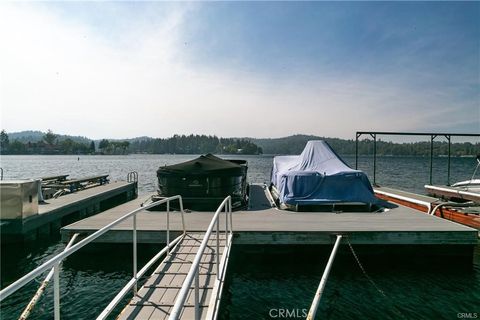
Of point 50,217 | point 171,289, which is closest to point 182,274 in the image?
point 171,289

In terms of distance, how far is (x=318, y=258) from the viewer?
9.27 meters

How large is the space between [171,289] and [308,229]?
4591mm

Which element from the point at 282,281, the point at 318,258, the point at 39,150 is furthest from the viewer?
the point at 39,150

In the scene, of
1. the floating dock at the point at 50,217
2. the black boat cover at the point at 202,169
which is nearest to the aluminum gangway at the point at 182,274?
the black boat cover at the point at 202,169

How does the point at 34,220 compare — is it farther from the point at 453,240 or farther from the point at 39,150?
the point at 39,150

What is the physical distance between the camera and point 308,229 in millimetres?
8797

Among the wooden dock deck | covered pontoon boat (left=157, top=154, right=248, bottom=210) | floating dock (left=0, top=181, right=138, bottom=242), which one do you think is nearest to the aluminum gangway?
the wooden dock deck

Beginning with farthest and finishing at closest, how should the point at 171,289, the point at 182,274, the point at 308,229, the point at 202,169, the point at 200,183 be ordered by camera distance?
the point at 202,169, the point at 200,183, the point at 308,229, the point at 182,274, the point at 171,289

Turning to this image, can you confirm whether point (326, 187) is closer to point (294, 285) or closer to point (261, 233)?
point (261, 233)

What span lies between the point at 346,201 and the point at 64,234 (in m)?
9.21

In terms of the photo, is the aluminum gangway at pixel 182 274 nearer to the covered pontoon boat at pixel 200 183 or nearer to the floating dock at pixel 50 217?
the covered pontoon boat at pixel 200 183

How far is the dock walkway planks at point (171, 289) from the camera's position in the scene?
4645 millimetres

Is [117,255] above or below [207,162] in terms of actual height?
below

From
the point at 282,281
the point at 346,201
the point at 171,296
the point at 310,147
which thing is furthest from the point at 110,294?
the point at 310,147
